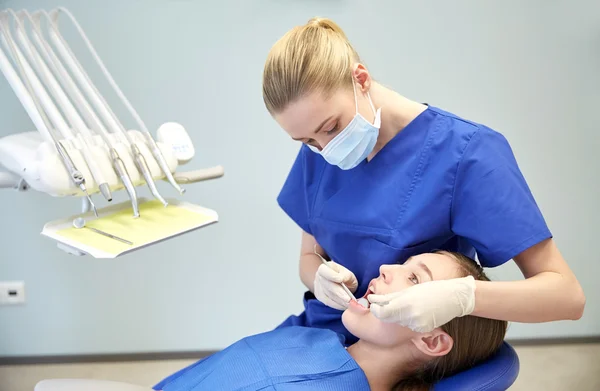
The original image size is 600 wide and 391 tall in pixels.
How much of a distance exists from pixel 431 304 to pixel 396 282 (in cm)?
15

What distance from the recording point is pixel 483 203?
1117 mm

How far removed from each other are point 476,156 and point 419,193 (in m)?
0.14

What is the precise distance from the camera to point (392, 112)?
4.06ft

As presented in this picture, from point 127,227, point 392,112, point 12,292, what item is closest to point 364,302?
point 392,112

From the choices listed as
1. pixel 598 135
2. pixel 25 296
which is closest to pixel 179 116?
pixel 25 296

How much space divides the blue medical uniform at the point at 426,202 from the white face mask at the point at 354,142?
8 cm

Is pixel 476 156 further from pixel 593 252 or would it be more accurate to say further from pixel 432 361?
pixel 593 252

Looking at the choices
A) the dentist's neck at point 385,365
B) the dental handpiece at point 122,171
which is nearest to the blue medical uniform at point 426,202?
the dentist's neck at point 385,365

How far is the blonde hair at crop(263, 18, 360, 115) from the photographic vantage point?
3.57 feet

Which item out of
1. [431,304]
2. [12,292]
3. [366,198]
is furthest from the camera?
[12,292]

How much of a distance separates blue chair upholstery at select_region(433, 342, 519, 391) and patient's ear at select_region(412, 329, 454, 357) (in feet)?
0.18

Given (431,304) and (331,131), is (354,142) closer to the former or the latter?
(331,131)

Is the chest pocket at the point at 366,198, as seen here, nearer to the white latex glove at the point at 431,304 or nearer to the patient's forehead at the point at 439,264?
the patient's forehead at the point at 439,264

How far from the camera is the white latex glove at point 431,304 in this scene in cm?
101
